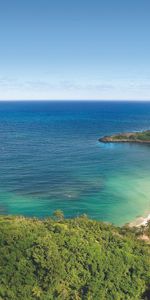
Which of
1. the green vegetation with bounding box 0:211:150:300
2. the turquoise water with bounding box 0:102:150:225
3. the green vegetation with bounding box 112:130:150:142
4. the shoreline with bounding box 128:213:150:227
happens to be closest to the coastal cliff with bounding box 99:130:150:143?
the green vegetation with bounding box 112:130:150:142

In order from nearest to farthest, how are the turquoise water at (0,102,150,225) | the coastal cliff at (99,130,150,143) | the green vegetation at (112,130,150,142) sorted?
the turquoise water at (0,102,150,225) → the coastal cliff at (99,130,150,143) → the green vegetation at (112,130,150,142)

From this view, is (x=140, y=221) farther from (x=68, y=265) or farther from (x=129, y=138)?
(x=129, y=138)

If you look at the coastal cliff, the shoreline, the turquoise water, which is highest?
the coastal cliff

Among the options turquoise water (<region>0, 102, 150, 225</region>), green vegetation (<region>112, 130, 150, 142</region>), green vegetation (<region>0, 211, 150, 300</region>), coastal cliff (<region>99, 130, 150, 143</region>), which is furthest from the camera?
green vegetation (<region>112, 130, 150, 142</region>)

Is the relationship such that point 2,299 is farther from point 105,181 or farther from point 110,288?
point 105,181

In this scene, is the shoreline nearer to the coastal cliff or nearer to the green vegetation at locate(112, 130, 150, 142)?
the coastal cliff

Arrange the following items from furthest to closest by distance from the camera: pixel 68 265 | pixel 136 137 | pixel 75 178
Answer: pixel 136 137
pixel 75 178
pixel 68 265

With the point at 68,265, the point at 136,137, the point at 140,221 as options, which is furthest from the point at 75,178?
the point at 136,137

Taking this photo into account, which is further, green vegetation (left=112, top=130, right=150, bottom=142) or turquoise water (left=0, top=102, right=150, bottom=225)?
green vegetation (left=112, top=130, right=150, bottom=142)
